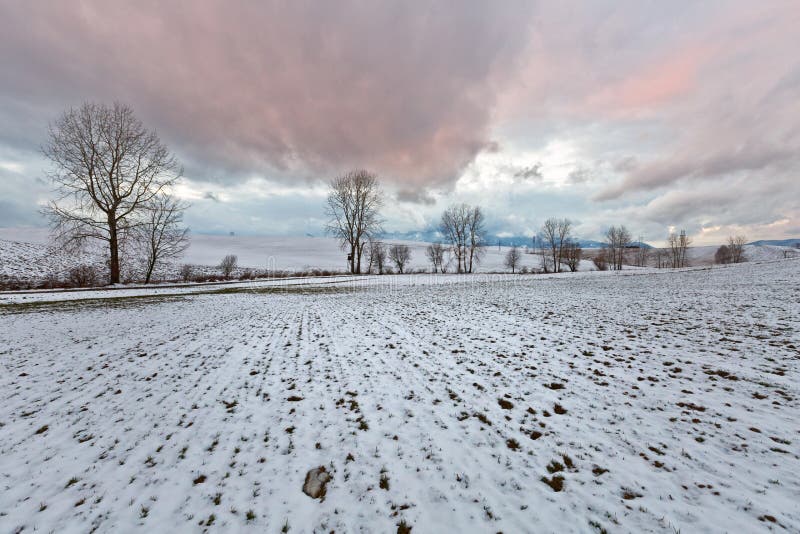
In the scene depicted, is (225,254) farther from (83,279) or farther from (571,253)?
(571,253)

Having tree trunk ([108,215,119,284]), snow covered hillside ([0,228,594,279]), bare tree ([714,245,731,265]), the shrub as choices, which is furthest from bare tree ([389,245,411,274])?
bare tree ([714,245,731,265])

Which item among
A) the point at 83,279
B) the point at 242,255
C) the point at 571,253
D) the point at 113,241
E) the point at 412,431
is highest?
the point at 242,255

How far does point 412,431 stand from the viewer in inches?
174

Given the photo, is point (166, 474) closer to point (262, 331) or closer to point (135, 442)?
point (135, 442)

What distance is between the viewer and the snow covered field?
9.67ft

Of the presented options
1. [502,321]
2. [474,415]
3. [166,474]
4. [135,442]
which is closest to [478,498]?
[474,415]

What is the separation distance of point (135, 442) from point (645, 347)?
35.7 feet

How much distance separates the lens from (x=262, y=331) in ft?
34.4

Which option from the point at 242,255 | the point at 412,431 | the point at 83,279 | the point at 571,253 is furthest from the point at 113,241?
the point at 571,253

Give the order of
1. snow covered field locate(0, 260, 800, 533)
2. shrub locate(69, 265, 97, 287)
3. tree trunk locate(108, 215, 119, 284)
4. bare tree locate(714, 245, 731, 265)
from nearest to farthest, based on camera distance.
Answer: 1. snow covered field locate(0, 260, 800, 533)
2. tree trunk locate(108, 215, 119, 284)
3. shrub locate(69, 265, 97, 287)
4. bare tree locate(714, 245, 731, 265)

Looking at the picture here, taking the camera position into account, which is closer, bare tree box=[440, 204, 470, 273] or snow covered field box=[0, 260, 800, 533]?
snow covered field box=[0, 260, 800, 533]

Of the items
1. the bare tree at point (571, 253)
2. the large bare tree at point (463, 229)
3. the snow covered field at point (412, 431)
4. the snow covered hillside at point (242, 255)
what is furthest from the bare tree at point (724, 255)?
the snow covered field at point (412, 431)

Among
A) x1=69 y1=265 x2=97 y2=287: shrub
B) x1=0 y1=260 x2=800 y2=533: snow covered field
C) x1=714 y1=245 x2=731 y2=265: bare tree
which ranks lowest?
x1=0 y1=260 x2=800 y2=533: snow covered field

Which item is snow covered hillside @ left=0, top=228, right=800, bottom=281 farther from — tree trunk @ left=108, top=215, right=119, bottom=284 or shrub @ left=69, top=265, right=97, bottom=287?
tree trunk @ left=108, top=215, right=119, bottom=284
